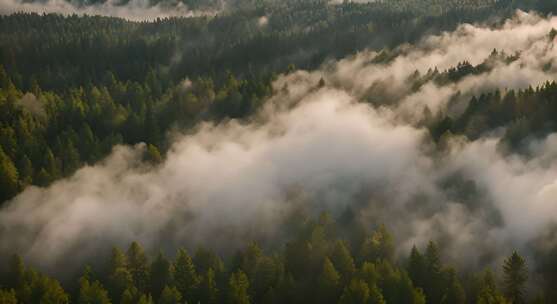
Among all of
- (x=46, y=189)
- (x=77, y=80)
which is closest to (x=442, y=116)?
(x=46, y=189)

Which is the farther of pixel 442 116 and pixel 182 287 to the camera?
pixel 442 116

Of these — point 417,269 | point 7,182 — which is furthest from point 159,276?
point 7,182

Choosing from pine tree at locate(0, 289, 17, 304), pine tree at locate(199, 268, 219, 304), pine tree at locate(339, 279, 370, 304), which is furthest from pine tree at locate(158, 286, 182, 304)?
pine tree at locate(339, 279, 370, 304)

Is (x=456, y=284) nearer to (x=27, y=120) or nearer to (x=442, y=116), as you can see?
(x=442, y=116)

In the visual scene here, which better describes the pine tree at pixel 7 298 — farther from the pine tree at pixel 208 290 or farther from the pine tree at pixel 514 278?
the pine tree at pixel 514 278

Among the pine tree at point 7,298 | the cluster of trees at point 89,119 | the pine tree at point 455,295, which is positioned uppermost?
the cluster of trees at point 89,119

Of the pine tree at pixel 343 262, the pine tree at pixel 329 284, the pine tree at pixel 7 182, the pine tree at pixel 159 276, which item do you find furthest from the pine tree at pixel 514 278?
→ the pine tree at pixel 7 182
